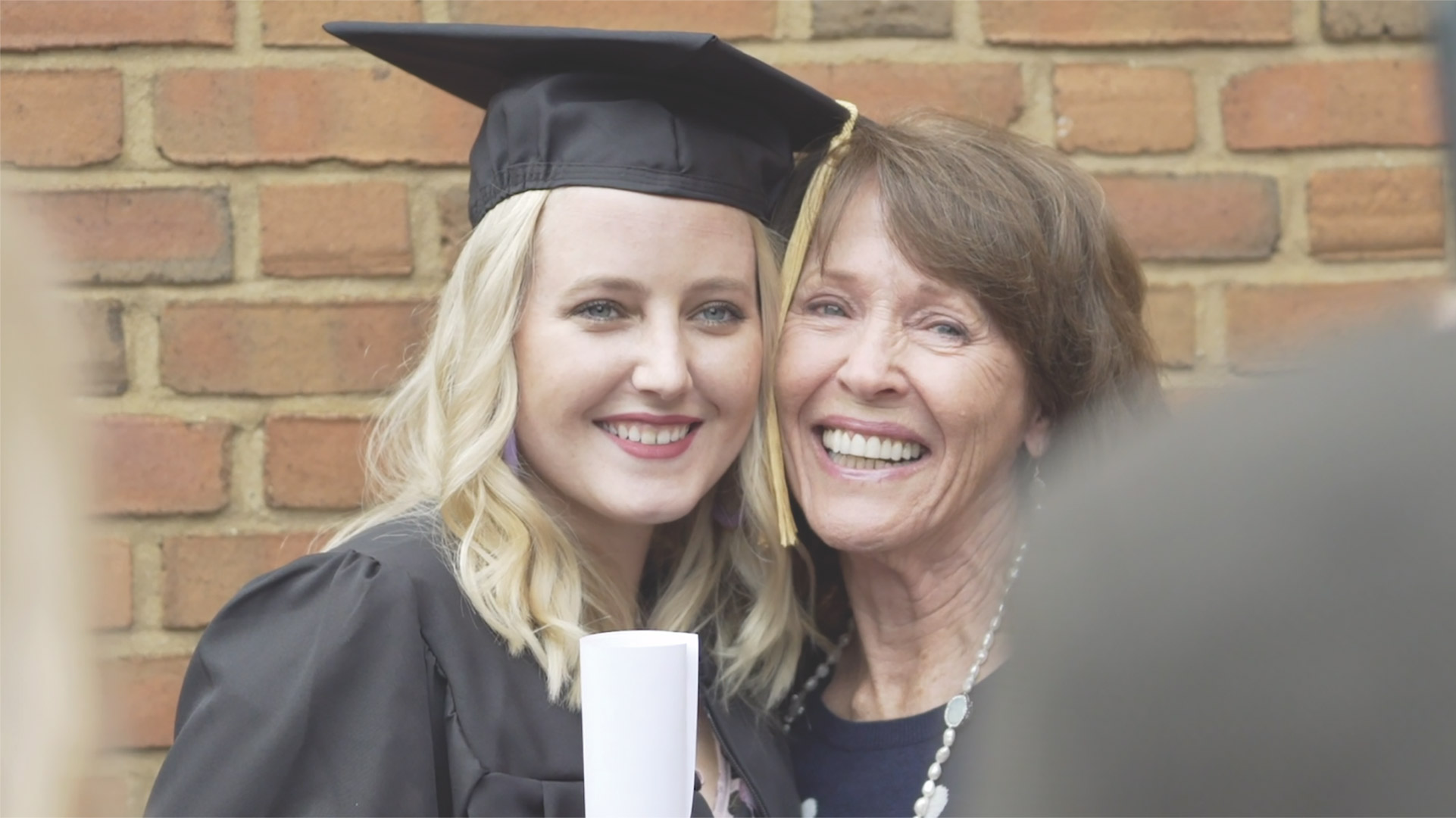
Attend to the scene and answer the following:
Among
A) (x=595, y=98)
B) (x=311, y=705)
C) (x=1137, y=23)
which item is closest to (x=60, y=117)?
(x=595, y=98)

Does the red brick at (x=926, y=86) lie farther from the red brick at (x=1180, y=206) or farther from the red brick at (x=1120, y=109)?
the red brick at (x=1180, y=206)

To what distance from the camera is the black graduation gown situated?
143 cm

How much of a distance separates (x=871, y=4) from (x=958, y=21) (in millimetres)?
134

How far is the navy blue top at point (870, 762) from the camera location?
1.88 m

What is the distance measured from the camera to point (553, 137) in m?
1.76

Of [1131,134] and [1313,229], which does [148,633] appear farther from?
[1313,229]

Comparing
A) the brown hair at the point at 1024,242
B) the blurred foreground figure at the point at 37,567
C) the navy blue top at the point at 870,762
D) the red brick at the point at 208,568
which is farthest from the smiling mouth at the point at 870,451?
the blurred foreground figure at the point at 37,567

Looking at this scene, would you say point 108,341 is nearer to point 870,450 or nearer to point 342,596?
point 342,596

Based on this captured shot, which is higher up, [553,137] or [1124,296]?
[553,137]

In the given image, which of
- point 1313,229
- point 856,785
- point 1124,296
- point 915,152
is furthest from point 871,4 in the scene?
point 856,785

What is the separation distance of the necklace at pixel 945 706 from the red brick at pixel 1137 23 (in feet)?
2.55

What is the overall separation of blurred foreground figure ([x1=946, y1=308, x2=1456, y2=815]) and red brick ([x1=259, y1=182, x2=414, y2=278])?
5.45 feet

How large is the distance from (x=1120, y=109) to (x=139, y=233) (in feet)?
4.77

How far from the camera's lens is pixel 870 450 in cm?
195
